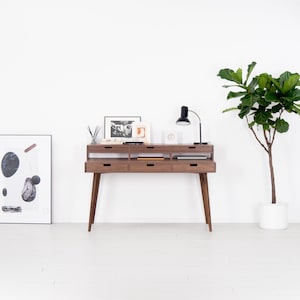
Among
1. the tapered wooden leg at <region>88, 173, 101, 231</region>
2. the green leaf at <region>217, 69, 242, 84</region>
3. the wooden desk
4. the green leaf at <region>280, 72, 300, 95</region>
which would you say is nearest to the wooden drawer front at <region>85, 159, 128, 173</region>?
the wooden desk

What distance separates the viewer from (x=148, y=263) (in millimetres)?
2861

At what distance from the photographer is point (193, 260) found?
115 inches

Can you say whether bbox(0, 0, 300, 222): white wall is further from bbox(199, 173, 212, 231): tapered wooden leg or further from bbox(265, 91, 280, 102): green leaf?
bbox(265, 91, 280, 102): green leaf

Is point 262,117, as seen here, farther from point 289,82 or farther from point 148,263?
point 148,263

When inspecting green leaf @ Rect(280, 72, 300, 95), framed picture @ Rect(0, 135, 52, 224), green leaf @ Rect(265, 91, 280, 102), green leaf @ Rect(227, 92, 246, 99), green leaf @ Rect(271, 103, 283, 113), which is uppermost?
green leaf @ Rect(280, 72, 300, 95)

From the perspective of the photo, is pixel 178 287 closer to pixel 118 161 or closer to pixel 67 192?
pixel 118 161

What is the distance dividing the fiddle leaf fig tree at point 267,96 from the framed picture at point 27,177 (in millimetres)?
1972

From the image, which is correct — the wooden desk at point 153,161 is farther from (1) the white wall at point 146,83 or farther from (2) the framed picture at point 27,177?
(2) the framed picture at point 27,177

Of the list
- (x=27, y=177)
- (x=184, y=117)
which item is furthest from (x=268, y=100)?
(x=27, y=177)

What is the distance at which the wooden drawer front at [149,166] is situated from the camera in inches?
147

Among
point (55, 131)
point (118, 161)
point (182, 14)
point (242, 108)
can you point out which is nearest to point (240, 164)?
point (242, 108)

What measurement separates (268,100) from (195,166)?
2.99 feet

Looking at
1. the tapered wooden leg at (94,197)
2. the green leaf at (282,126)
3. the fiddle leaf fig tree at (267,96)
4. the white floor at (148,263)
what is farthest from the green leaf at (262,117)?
the tapered wooden leg at (94,197)

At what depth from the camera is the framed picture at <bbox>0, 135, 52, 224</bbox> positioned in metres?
4.17
